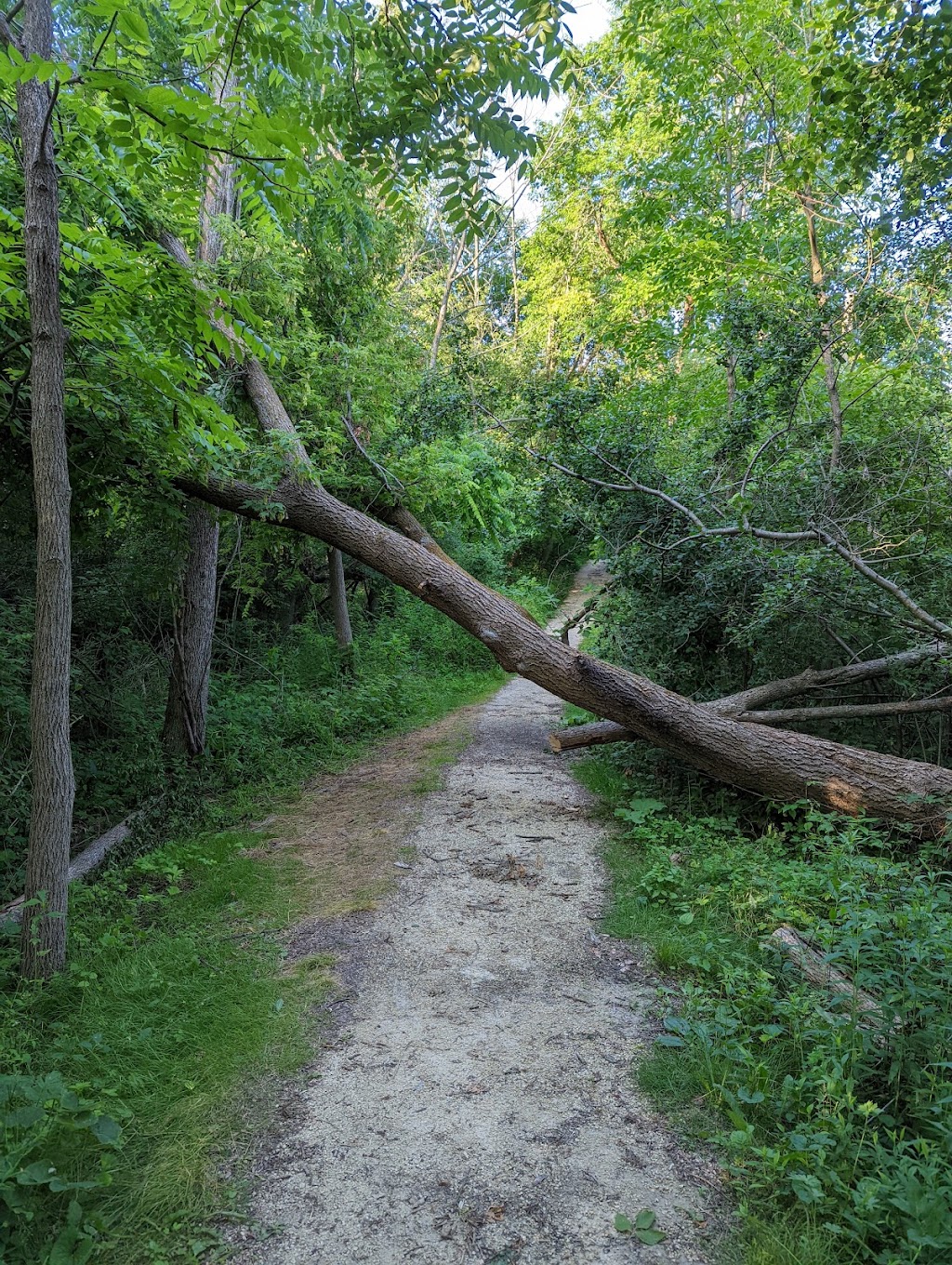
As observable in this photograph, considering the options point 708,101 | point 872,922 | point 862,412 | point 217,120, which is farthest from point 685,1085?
point 708,101

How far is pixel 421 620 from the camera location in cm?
1445

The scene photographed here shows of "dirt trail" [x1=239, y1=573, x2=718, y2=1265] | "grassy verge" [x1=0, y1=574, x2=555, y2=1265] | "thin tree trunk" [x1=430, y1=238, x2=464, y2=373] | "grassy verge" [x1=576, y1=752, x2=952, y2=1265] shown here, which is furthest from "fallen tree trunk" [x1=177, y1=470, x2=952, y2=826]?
"thin tree trunk" [x1=430, y1=238, x2=464, y2=373]

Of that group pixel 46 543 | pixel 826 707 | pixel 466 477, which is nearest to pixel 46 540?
pixel 46 543

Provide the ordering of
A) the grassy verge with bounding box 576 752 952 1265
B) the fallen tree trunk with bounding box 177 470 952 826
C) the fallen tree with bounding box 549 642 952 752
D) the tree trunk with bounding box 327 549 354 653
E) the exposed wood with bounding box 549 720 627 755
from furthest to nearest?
the tree trunk with bounding box 327 549 354 653 → the exposed wood with bounding box 549 720 627 755 → the fallen tree with bounding box 549 642 952 752 → the fallen tree trunk with bounding box 177 470 952 826 → the grassy verge with bounding box 576 752 952 1265

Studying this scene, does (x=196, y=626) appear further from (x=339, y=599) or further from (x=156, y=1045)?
(x=156, y=1045)

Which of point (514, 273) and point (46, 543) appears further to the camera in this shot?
point (514, 273)

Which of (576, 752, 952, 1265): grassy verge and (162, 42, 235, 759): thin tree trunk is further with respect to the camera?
(162, 42, 235, 759): thin tree trunk

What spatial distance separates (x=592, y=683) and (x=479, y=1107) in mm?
4290

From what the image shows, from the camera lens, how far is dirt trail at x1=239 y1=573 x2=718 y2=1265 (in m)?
2.36

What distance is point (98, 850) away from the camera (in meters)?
6.05

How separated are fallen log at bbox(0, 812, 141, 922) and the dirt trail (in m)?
2.46

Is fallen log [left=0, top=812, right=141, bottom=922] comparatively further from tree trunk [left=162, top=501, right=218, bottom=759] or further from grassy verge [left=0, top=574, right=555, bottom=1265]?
tree trunk [left=162, top=501, right=218, bottom=759]

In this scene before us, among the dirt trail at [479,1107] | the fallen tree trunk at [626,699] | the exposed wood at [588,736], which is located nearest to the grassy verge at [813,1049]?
the dirt trail at [479,1107]

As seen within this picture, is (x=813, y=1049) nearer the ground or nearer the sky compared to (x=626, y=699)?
nearer the ground
